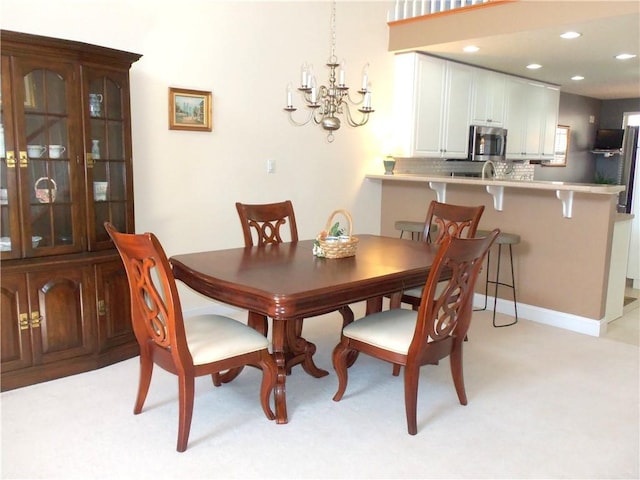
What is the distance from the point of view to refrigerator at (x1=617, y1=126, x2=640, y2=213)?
20.6 ft

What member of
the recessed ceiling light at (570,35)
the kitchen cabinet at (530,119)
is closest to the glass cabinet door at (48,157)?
the recessed ceiling light at (570,35)

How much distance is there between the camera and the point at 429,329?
98.7 inches

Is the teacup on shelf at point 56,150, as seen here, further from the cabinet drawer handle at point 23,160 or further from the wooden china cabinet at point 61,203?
the cabinet drawer handle at point 23,160

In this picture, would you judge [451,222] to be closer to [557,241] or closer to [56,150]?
[557,241]

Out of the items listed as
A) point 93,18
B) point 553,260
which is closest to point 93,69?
point 93,18

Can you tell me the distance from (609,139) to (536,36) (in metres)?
5.16

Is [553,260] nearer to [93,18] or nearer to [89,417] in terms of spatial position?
[89,417]

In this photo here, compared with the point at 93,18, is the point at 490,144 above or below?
below

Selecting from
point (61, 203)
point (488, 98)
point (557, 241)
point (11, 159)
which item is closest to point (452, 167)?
point (488, 98)

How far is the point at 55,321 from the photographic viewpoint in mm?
3062

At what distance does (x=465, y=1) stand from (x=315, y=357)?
336 cm

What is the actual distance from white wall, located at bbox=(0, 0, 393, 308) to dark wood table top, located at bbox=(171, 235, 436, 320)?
1110mm

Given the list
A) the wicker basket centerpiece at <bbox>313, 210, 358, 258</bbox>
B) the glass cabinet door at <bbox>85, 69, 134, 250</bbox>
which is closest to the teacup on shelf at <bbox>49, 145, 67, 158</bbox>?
the glass cabinet door at <bbox>85, 69, 134, 250</bbox>

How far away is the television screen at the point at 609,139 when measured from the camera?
8578mm
